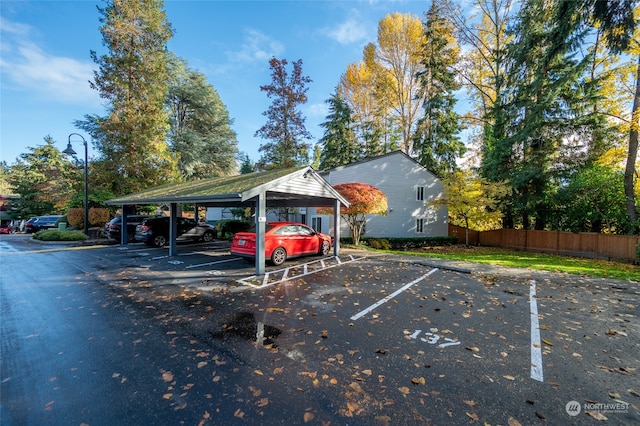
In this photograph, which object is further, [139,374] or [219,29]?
[219,29]

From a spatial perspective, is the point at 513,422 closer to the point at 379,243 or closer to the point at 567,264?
the point at 567,264

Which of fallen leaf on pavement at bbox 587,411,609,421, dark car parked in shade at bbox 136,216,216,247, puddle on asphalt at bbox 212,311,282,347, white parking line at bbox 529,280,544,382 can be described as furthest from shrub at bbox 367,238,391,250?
fallen leaf on pavement at bbox 587,411,609,421

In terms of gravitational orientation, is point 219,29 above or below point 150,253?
above

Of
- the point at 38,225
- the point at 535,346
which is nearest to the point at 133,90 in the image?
the point at 38,225

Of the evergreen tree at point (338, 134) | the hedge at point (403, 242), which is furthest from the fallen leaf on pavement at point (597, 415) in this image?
the evergreen tree at point (338, 134)

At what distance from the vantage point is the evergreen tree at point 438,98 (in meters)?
23.3

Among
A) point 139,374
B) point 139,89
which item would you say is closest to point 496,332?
point 139,374

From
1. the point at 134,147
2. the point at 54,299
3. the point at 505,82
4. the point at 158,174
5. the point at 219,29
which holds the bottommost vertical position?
the point at 54,299

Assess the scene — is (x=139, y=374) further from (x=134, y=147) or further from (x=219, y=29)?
(x=134, y=147)

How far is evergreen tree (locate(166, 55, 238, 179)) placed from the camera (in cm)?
2684

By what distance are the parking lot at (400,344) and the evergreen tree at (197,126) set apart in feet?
71.7

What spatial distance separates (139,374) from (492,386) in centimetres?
409

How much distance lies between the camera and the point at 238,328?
4434 millimetres

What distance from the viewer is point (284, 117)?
84.1 ft
